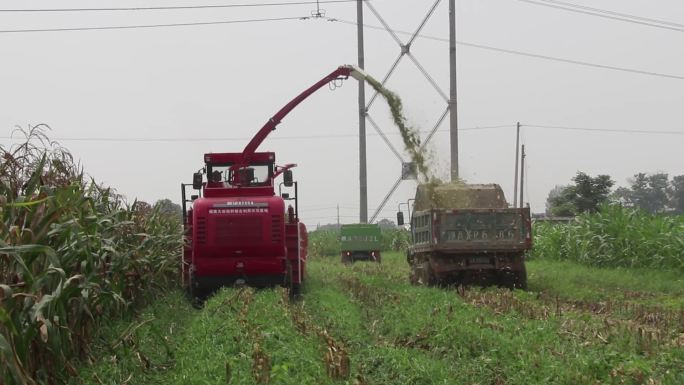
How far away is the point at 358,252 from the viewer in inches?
1391

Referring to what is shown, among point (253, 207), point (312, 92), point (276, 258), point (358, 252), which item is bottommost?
point (358, 252)

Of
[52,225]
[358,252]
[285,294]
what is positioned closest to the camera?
[52,225]

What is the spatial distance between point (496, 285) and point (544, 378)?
993 centimetres

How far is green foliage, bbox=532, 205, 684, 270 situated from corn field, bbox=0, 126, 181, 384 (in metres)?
14.6

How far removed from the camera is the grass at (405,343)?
749cm

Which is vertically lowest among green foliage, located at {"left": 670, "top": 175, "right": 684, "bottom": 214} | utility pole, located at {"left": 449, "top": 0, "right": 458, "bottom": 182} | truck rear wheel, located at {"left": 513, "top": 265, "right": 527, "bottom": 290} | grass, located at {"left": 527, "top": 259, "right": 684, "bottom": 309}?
green foliage, located at {"left": 670, "top": 175, "right": 684, "bottom": 214}

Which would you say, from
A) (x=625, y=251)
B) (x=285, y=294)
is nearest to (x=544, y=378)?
(x=285, y=294)

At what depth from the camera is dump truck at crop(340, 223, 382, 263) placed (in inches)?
1385

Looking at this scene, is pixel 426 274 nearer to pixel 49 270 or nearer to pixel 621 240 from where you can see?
pixel 621 240

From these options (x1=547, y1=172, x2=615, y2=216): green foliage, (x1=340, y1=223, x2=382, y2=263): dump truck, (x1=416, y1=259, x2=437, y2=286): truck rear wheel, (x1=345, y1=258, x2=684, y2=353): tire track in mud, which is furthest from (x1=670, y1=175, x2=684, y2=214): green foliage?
(x1=345, y1=258, x2=684, y2=353): tire track in mud

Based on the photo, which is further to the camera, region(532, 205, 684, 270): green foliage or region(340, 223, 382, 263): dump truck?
region(340, 223, 382, 263): dump truck

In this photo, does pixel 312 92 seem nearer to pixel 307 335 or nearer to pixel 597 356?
pixel 307 335

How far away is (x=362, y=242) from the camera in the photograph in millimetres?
35250

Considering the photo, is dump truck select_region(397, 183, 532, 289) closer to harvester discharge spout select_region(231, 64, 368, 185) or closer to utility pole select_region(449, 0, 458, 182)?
harvester discharge spout select_region(231, 64, 368, 185)
